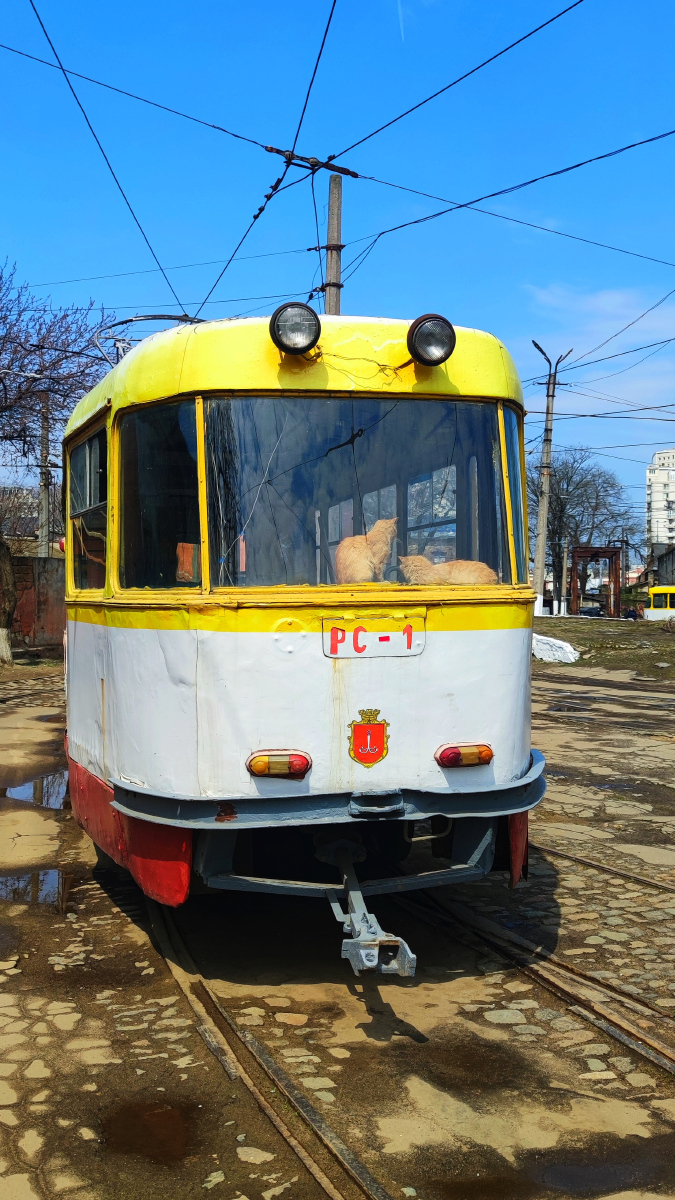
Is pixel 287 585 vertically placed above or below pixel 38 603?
above

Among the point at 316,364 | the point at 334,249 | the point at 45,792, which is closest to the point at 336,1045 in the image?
the point at 316,364

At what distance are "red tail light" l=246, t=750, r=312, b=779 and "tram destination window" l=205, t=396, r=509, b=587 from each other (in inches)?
29.3

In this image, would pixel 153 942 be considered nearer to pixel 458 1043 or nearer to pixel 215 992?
pixel 215 992

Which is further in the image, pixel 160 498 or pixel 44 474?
pixel 44 474

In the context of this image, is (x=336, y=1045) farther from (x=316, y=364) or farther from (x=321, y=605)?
(x=316, y=364)

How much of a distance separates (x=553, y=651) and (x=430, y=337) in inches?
914

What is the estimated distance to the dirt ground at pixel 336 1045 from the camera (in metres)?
3.32

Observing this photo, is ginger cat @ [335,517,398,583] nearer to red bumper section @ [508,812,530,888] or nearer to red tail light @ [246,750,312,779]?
red tail light @ [246,750,312,779]

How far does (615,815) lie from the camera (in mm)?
8742

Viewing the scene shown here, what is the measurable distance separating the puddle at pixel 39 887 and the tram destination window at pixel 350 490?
9.90 feet

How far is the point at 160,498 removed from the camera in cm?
479

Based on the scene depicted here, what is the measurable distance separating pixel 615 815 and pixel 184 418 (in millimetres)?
5739

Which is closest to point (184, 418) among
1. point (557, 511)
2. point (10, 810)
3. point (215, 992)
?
point (215, 992)

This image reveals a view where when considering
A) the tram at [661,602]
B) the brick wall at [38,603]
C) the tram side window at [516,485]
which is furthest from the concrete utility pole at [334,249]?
the tram at [661,602]
